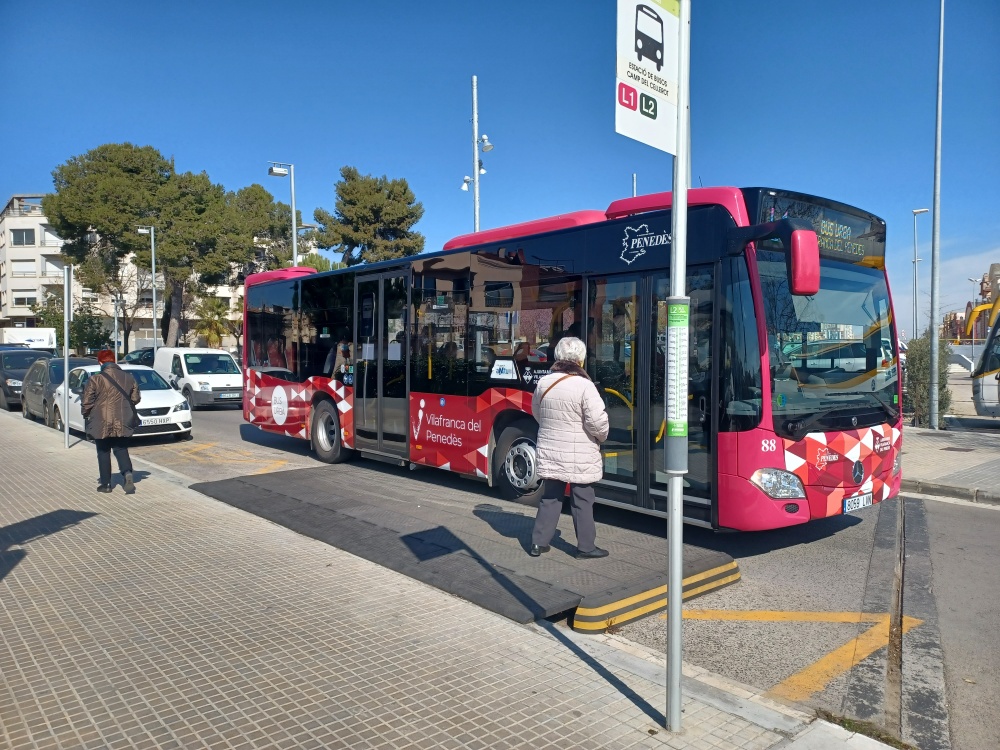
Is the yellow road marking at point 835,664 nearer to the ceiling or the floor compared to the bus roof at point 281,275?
nearer to the floor

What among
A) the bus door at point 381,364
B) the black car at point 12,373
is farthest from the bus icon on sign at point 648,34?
the black car at point 12,373

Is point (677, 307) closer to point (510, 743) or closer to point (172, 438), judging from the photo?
point (510, 743)

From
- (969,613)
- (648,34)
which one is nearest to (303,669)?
(648,34)

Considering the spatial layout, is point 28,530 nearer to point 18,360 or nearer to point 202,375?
point 202,375

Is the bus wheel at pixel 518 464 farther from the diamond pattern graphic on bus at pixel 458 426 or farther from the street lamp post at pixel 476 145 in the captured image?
the street lamp post at pixel 476 145

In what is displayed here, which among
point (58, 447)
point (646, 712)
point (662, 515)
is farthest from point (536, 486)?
point (58, 447)

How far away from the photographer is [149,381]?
1475cm

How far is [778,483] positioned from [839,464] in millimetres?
709

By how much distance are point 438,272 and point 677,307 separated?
6.25m

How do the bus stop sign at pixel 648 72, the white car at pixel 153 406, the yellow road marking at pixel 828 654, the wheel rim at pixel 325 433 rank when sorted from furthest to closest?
the white car at pixel 153 406 < the wheel rim at pixel 325 433 < the yellow road marking at pixel 828 654 < the bus stop sign at pixel 648 72

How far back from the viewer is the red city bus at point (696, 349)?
6.02 metres

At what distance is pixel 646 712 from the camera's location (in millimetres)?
3586

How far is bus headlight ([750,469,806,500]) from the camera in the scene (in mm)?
5938

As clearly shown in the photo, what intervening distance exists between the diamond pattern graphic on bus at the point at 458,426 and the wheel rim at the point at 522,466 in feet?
1.14
